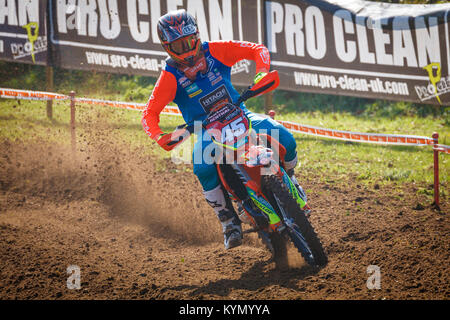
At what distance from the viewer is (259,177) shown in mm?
4871

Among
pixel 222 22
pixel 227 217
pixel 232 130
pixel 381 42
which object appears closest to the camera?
pixel 232 130

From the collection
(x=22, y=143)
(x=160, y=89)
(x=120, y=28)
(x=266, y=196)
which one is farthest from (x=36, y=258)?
(x=120, y=28)

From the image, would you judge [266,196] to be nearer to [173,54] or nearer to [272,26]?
[173,54]

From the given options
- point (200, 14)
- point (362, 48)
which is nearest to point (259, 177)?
point (362, 48)

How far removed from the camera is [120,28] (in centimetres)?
1095

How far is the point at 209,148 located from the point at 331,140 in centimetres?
563

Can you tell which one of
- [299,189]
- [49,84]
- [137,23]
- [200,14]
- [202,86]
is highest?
[202,86]

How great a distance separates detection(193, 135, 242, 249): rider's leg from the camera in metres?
5.05

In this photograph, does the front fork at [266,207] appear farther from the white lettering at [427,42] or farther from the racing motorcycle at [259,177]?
the white lettering at [427,42]

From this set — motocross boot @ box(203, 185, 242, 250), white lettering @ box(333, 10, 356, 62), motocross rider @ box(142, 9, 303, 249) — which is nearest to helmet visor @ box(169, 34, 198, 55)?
motocross rider @ box(142, 9, 303, 249)

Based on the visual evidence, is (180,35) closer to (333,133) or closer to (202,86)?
(202,86)

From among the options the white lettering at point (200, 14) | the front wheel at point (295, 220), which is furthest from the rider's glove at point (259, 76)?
the white lettering at point (200, 14)

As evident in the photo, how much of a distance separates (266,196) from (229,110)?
90 cm

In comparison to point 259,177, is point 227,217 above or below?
below
